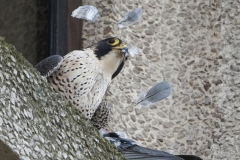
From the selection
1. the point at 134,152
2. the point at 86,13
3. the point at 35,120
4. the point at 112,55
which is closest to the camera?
the point at 35,120

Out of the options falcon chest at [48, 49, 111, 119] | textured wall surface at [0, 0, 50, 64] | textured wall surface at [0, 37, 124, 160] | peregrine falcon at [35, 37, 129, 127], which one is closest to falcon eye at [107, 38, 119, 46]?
peregrine falcon at [35, 37, 129, 127]

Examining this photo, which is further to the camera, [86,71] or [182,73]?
[182,73]

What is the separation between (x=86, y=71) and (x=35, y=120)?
1.06 m

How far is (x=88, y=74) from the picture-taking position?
554 cm

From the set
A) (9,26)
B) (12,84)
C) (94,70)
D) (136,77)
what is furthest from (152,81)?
(12,84)

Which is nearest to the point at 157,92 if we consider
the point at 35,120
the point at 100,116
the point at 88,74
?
the point at 100,116

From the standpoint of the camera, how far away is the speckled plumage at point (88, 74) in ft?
18.0

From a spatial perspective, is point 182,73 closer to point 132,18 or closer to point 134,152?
point 132,18

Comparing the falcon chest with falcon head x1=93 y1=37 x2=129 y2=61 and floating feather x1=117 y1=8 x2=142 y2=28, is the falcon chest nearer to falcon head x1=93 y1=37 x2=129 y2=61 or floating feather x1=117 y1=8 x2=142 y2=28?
falcon head x1=93 y1=37 x2=129 y2=61

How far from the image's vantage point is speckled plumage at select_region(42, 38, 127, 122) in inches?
216

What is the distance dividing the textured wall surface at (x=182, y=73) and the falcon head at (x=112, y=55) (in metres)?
1.20

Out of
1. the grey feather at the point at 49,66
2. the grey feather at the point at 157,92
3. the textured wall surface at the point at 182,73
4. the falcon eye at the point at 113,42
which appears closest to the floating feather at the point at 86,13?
the falcon eye at the point at 113,42

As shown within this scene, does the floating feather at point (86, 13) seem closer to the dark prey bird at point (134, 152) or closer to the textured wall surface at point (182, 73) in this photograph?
the dark prey bird at point (134, 152)

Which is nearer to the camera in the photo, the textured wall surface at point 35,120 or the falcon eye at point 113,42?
the textured wall surface at point 35,120
